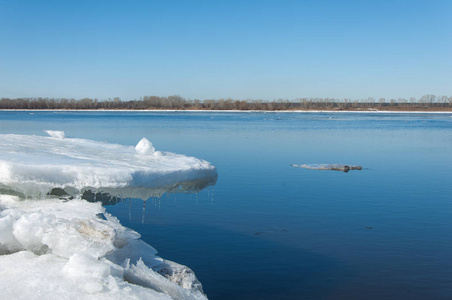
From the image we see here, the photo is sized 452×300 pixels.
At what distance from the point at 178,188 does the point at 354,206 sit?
4.76 meters

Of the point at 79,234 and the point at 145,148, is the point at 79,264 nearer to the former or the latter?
the point at 79,234

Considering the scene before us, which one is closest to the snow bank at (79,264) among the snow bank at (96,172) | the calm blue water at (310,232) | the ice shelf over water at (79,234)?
the ice shelf over water at (79,234)

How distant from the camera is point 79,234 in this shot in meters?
4.39

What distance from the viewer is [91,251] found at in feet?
13.8

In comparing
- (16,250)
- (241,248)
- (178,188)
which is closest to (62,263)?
(16,250)

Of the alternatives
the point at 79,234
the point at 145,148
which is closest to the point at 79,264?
the point at 79,234

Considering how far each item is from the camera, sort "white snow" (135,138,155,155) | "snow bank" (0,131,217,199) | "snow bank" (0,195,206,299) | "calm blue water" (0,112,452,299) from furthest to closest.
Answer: "white snow" (135,138,155,155)
"calm blue water" (0,112,452,299)
"snow bank" (0,131,217,199)
"snow bank" (0,195,206,299)

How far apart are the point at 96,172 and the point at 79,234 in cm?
133

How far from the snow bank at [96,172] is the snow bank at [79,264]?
17.4 inches

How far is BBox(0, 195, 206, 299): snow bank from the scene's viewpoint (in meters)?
3.63

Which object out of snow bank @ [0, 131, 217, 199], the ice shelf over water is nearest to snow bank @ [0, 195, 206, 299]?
the ice shelf over water

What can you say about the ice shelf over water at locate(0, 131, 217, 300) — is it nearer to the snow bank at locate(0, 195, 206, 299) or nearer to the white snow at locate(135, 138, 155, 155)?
the snow bank at locate(0, 195, 206, 299)

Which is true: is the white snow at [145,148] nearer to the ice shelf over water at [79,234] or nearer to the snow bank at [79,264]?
the ice shelf over water at [79,234]

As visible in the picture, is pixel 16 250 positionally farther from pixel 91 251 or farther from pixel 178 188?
pixel 178 188
